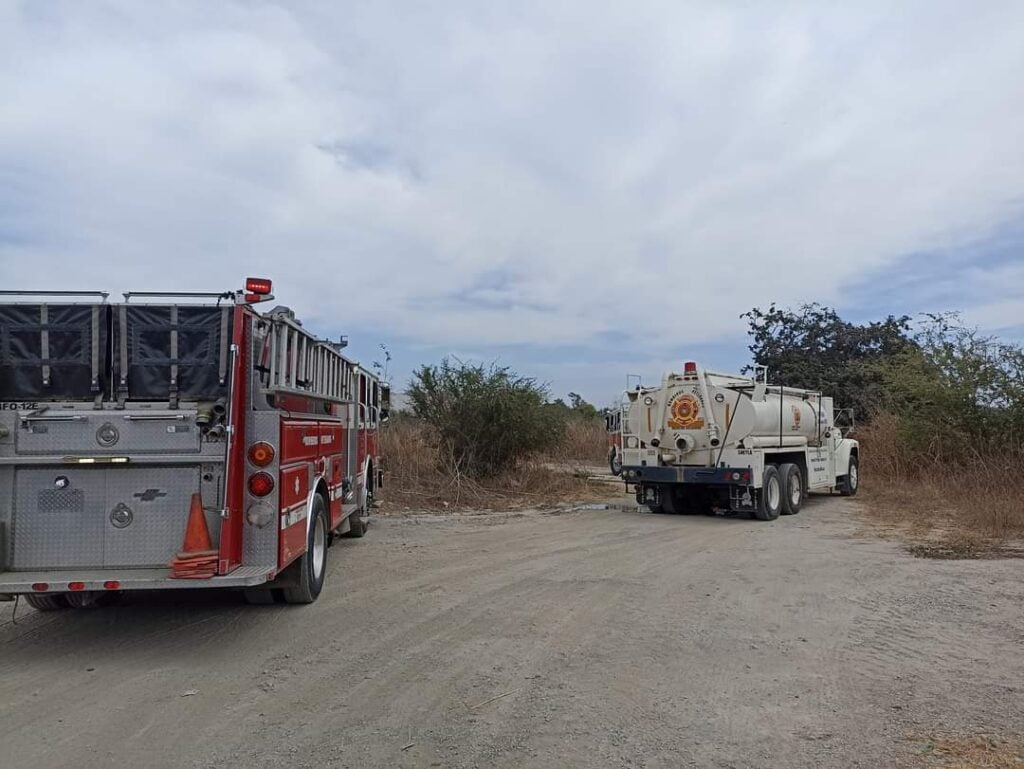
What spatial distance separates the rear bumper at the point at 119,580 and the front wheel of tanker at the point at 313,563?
51.0 inches

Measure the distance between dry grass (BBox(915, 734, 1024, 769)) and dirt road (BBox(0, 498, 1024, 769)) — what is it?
0.37 ft

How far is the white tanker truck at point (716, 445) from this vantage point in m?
14.8

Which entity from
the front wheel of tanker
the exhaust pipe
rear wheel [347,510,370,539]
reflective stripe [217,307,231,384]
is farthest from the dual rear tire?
reflective stripe [217,307,231,384]

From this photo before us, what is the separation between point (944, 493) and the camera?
696 inches

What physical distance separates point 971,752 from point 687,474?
11.0m

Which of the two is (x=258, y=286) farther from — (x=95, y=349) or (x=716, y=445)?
(x=716, y=445)

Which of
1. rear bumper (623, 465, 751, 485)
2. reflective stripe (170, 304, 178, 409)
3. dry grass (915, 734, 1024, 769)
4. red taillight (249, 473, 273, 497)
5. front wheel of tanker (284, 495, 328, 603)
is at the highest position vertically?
reflective stripe (170, 304, 178, 409)

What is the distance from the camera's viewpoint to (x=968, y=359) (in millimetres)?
19984

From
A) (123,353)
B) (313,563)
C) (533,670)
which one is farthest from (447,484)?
(533,670)

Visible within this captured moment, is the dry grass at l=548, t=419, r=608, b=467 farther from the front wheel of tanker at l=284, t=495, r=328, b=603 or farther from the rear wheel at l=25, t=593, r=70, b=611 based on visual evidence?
the rear wheel at l=25, t=593, r=70, b=611

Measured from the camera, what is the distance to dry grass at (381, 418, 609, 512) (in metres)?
17.8

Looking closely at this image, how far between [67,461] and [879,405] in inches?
1027

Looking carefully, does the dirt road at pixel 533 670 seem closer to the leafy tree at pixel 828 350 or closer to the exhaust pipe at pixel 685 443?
the exhaust pipe at pixel 685 443

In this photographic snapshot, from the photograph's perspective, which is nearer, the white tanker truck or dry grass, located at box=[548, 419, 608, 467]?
the white tanker truck
